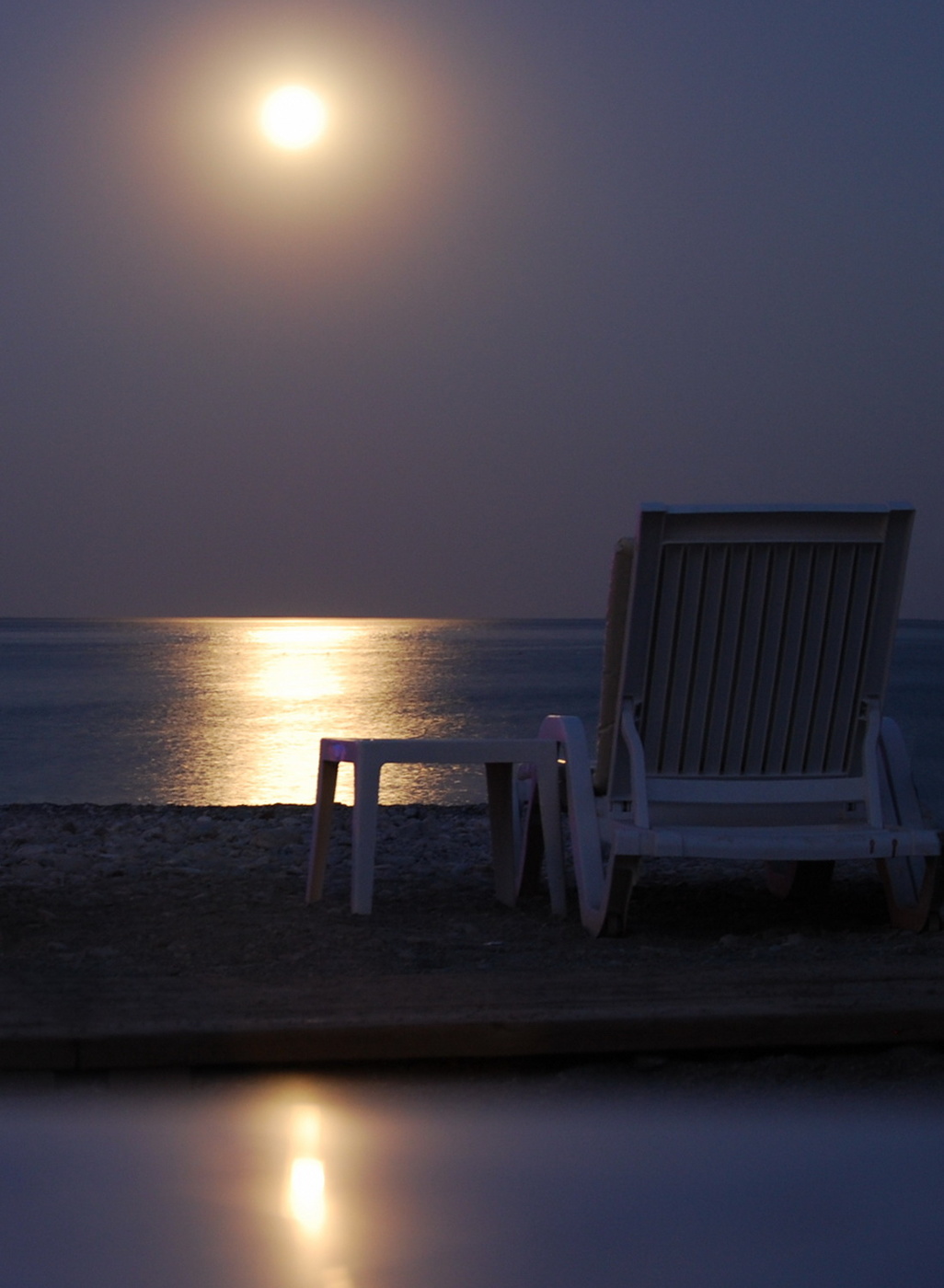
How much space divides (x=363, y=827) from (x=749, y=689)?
50.2 inches

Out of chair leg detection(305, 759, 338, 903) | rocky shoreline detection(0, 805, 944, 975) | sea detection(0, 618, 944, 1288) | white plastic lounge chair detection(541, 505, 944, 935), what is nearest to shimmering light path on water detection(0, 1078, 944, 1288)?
sea detection(0, 618, 944, 1288)

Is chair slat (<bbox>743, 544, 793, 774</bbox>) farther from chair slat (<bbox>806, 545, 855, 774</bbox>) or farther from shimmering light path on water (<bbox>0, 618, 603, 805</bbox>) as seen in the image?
shimmering light path on water (<bbox>0, 618, 603, 805</bbox>)

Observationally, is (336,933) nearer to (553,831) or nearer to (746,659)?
(553,831)

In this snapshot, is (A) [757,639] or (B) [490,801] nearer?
(A) [757,639]

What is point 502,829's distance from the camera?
497cm

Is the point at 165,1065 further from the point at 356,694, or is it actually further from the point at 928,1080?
the point at 356,694

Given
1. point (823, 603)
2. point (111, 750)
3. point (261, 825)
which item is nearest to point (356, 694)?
point (111, 750)

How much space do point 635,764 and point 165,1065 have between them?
5.85ft

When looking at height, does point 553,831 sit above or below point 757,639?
below

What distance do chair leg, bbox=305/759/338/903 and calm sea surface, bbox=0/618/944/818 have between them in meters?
8.36

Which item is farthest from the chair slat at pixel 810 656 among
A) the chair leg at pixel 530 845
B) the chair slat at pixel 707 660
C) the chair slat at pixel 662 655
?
the chair leg at pixel 530 845

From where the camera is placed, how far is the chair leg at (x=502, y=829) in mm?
4941

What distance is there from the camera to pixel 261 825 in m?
7.07

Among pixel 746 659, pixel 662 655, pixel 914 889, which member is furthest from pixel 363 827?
pixel 914 889
